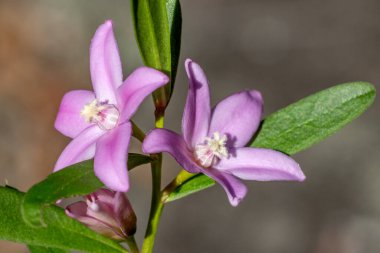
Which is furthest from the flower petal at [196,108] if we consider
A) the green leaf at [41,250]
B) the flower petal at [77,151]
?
the green leaf at [41,250]

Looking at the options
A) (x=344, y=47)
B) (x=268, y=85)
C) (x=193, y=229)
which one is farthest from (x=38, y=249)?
(x=344, y=47)

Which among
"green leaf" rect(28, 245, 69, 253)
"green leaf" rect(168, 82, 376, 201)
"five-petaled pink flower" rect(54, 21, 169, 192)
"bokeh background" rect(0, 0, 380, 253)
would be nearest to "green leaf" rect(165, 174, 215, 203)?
"green leaf" rect(168, 82, 376, 201)

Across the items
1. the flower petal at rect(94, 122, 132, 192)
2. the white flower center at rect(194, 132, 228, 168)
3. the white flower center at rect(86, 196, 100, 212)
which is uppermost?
the flower petal at rect(94, 122, 132, 192)

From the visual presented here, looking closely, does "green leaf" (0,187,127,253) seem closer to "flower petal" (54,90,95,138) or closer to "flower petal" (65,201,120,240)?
"flower petal" (65,201,120,240)

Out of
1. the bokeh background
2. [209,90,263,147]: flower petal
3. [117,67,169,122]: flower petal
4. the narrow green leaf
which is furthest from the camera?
the bokeh background

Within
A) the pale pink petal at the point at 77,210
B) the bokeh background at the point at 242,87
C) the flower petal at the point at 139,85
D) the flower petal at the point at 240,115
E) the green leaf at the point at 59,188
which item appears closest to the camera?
the green leaf at the point at 59,188

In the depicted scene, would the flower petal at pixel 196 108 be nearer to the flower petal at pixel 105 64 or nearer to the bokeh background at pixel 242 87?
the flower petal at pixel 105 64
